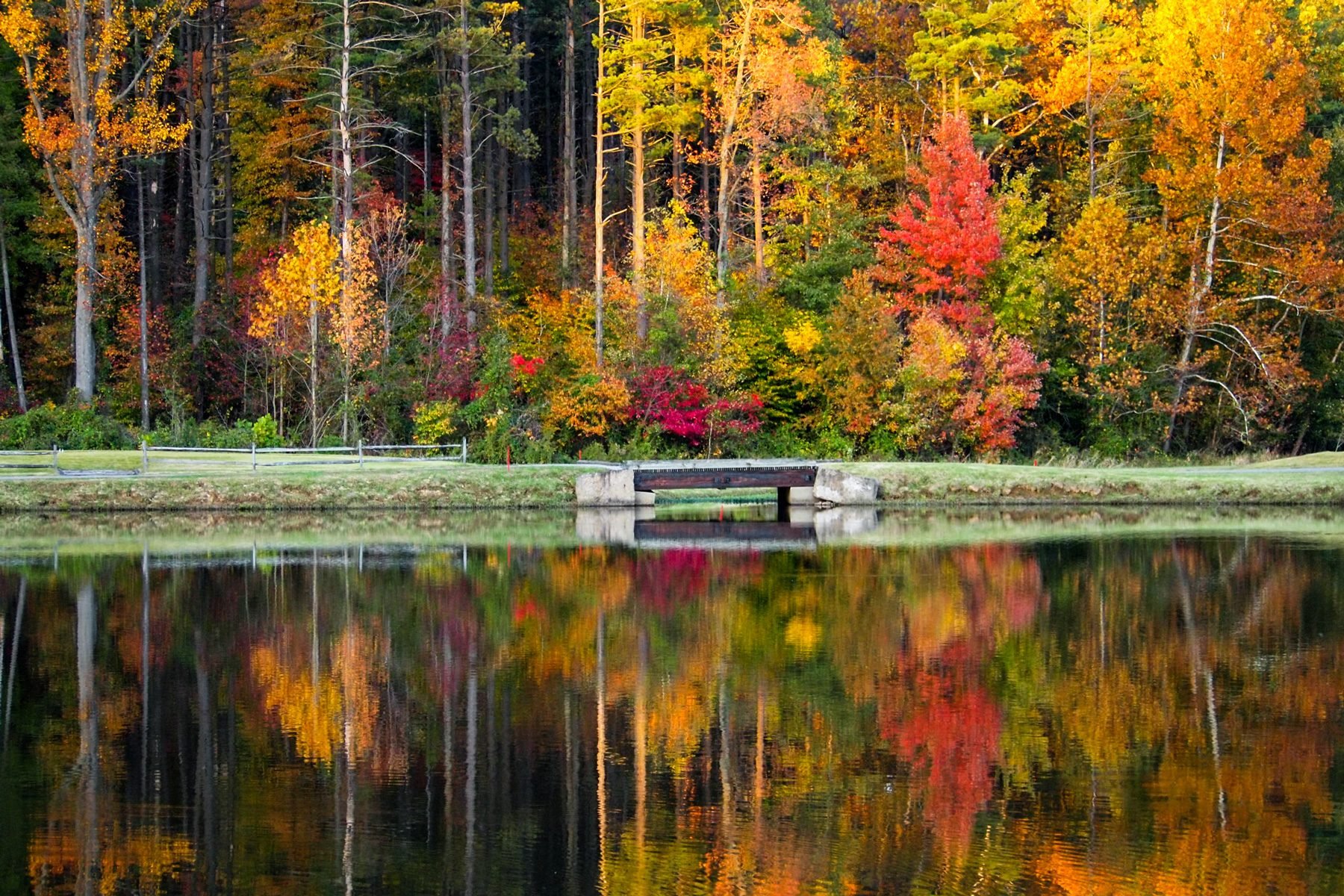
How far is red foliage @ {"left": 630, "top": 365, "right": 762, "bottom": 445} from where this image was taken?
46.1 m

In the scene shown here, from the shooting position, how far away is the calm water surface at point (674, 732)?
1170 centimetres

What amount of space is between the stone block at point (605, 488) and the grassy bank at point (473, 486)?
0.30 m

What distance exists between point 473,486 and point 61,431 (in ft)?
Answer: 41.0

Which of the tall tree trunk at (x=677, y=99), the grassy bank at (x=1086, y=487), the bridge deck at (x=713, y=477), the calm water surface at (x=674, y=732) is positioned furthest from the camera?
the tall tree trunk at (x=677, y=99)

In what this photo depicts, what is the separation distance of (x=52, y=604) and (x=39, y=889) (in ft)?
42.5

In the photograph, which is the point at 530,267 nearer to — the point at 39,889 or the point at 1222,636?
the point at 1222,636

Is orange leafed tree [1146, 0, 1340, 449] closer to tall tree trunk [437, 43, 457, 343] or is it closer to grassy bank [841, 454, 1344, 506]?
grassy bank [841, 454, 1344, 506]

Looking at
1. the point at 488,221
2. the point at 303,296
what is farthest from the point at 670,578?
the point at 488,221

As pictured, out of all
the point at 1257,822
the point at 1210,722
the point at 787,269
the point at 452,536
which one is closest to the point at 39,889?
the point at 1257,822

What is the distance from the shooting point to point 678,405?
46.5 m

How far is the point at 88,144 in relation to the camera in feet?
151

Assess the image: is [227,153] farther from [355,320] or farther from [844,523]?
[844,523]

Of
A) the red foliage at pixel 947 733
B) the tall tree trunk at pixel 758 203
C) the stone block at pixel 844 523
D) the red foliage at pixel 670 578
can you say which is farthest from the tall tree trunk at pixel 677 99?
the red foliage at pixel 947 733

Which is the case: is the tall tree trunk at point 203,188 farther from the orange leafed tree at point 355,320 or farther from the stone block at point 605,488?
the stone block at point 605,488
